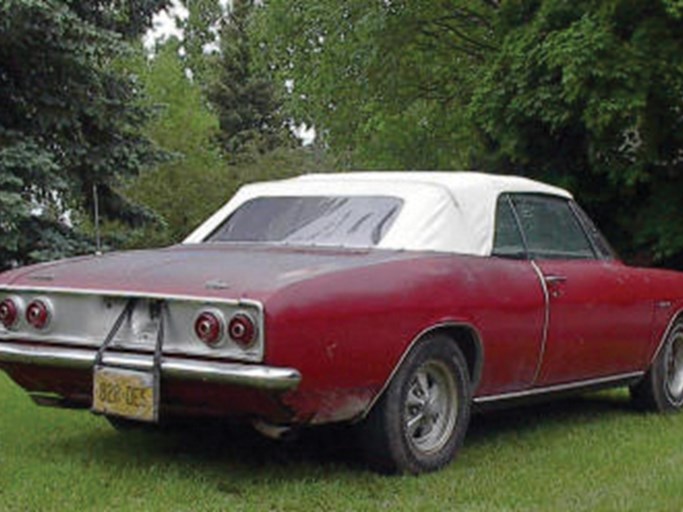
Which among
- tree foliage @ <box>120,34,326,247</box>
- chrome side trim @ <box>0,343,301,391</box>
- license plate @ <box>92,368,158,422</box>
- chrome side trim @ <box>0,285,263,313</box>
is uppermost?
chrome side trim @ <box>0,285,263,313</box>

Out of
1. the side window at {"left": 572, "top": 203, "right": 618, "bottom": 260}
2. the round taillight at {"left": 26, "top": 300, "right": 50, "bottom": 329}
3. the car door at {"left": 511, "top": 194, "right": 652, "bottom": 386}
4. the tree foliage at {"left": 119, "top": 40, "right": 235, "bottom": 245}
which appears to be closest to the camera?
the round taillight at {"left": 26, "top": 300, "right": 50, "bottom": 329}

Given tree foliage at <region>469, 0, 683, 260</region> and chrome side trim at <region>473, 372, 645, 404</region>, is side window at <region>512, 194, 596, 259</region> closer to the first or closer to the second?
chrome side trim at <region>473, 372, 645, 404</region>

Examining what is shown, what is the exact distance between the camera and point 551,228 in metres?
6.40

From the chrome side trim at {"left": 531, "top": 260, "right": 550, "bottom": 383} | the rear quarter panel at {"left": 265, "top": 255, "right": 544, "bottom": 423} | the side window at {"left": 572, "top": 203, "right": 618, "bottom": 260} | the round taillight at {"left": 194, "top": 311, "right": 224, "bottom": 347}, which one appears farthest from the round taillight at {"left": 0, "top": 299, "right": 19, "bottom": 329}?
the side window at {"left": 572, "top": 203, "right": 618, "bottom": 260}

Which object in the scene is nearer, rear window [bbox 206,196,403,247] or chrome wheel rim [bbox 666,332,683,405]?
rear window [bbox 206,196,403,247]

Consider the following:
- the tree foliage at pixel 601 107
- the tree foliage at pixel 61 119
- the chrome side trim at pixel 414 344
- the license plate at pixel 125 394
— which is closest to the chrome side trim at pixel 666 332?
the chrome side trim at pixel 414 344

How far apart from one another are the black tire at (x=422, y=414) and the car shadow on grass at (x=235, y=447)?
0.19 meters

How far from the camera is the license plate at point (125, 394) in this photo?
463 centimetres

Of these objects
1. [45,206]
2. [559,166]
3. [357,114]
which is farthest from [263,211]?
[357,114]

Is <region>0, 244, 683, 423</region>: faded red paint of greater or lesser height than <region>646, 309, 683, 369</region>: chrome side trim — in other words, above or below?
above

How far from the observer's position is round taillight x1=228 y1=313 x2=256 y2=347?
444cm

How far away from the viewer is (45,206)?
13.7 metres

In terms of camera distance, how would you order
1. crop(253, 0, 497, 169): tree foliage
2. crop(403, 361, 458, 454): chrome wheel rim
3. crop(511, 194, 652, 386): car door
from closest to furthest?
→ crop(403, 361, 458, 454): chrome wheel rim < crop(511, 194, 652, 386): car door < crop(253, 0, 497, 169): tree foliage

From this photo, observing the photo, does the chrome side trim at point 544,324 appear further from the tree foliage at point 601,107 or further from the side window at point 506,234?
the tree foliage at point 601,107
